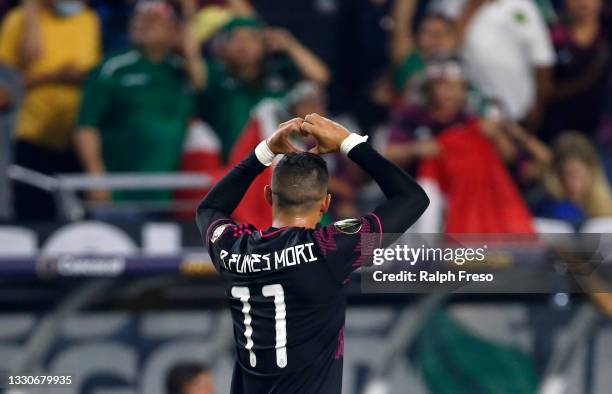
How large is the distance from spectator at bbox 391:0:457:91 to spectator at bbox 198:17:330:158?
59 centimetres

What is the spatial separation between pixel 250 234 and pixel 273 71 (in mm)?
4862

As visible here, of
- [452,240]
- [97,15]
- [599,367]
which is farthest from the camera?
[97,15]

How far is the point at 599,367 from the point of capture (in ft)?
26.1

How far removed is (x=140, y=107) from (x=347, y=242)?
4779 millimetres

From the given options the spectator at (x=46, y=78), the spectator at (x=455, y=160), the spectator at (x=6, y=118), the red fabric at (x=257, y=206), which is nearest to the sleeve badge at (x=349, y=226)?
the red fabric at (x=257, y=206)

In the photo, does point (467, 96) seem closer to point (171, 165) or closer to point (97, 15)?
point (171, 165)

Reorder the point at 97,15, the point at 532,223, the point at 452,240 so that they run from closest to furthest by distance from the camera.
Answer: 1. the point at 452,240
2. the point at 532,223
3. the point at 97,15

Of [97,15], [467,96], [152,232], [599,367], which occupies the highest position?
[97,15]

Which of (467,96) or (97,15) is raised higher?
(97,15)

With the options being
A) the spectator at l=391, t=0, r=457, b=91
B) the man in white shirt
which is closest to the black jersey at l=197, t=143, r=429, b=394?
the spectator at l=391, t=0, r=457, b=91

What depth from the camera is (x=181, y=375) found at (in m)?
7.53

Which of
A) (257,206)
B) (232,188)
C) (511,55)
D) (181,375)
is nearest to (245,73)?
(257,206)

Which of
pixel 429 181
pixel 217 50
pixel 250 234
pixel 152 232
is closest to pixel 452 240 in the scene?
pixel 429 181

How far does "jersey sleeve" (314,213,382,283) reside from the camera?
410 cm
